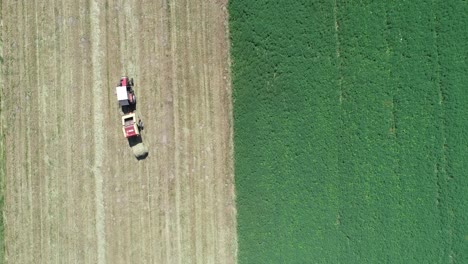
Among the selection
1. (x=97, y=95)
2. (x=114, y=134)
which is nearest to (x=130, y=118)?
(x=114, y=134)

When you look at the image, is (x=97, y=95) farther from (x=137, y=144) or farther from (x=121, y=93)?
(x=137, y=144)

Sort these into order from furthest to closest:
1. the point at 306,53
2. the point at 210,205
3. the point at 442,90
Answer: the point at 210,205 → the point at 306,53 → the point at 442,90

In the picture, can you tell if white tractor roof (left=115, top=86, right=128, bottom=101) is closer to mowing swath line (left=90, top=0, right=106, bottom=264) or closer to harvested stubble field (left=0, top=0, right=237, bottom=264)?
harvested stubble field (left=0, top=0, right=237, bottom=264)

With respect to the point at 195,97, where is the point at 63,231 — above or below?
below

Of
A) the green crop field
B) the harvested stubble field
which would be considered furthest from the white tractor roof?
the green crop field

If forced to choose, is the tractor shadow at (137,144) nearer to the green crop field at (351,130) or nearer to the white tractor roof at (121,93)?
the white tractor roof at (121,93)

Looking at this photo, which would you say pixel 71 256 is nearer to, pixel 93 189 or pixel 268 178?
pixel 93 189

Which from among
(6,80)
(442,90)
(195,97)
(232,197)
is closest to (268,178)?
(232,197)
